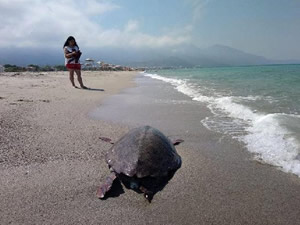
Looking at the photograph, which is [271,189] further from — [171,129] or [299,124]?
[299,124]

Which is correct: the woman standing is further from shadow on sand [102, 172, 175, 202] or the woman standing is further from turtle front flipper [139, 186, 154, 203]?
turtle front flipper [139, 186, 154, 203]

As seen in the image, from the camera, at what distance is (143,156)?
328 cm

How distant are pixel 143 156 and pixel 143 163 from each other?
12 cm

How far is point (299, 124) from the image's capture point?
18.5 feet

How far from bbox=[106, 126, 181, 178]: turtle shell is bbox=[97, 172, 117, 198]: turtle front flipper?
10 centimetres

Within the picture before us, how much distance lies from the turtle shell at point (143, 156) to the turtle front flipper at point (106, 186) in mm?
99

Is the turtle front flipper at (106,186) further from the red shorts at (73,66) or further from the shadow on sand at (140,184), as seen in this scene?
the red shorts at (73,66)

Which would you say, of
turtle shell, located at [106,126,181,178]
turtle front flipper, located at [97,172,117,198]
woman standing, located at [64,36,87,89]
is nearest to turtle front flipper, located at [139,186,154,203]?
turtle shell, located at [106,126,181,178]

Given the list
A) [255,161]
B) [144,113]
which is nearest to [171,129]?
[144,113]

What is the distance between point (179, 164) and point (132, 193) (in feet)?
3.01

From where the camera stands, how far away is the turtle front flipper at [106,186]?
2987 millimetres

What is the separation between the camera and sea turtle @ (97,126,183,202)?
10.3 ft

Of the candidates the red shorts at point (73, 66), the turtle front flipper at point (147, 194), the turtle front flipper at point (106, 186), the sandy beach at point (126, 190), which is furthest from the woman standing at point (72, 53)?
the turtle front flipper at point (147, 194)

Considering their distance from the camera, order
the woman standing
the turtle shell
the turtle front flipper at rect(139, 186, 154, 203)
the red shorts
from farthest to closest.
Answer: the red shorts < the woman standing < the turtle shell < the turtle front flipper at rect(139, 186, 154, 203)
